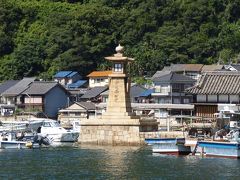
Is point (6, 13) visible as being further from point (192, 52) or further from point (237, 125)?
point (237, 125)

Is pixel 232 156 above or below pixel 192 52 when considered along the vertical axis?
below

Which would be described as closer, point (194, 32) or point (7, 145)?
point (7, 145)

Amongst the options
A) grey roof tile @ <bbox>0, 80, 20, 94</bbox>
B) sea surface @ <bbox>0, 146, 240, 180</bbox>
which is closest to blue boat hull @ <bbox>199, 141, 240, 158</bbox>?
sea surface @ <bbox>0, 146, 240, 180</bbox>

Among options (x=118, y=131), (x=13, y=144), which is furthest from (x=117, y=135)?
(x=13, y=144)

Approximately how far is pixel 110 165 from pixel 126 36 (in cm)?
4888

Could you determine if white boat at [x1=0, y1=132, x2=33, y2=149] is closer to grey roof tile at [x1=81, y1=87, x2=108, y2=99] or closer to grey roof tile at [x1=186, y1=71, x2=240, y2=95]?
grey roof tile at [x1=186, y1=71, x2=240, y2=95]

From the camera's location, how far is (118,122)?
51.2 metres

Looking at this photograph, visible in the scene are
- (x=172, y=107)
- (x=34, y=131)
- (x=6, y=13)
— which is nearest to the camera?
(x=34, y=131)

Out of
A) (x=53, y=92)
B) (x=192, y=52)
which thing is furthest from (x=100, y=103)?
(x=192, y=52)

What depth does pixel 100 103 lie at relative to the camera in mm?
73000

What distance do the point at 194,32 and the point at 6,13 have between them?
21328 mm

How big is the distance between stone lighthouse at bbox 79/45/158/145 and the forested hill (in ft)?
98.9

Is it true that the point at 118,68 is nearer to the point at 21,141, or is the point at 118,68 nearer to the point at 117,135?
the point at 117,135

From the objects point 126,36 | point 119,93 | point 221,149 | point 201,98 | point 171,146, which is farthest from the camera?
point 126,36
